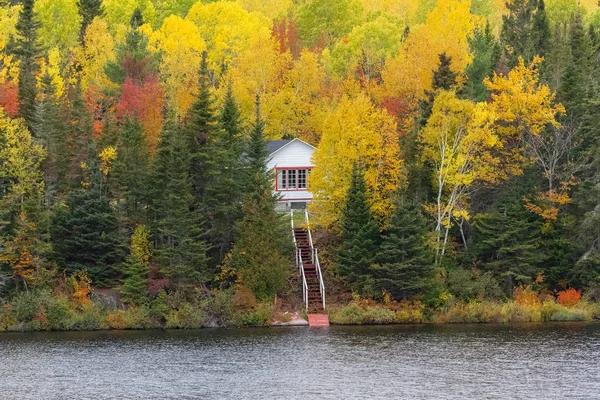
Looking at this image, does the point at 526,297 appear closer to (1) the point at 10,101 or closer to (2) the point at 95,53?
(1) the point at 10,101

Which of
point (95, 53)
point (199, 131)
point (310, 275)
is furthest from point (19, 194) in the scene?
point (95, 53)

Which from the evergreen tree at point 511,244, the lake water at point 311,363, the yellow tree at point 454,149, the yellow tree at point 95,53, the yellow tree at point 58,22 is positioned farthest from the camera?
the yellow tree at point 58,22

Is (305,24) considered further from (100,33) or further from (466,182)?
(466,182)

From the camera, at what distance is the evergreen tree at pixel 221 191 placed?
67.6m

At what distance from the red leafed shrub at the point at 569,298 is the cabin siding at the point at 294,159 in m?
20.0

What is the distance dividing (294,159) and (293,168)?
667mm

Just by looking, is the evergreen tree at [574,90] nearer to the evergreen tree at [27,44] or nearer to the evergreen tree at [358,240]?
the evergreen tree at [358,240]

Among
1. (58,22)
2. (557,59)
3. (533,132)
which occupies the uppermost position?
(58,22)

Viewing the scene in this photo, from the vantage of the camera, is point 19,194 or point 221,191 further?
point 221,191

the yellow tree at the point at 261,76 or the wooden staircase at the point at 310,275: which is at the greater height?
the yellow tree at the point at 261,76

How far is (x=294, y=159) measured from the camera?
77375mm

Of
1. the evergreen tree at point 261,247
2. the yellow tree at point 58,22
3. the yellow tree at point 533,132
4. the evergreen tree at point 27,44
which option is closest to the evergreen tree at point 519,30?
the yellow tree at point 533,132

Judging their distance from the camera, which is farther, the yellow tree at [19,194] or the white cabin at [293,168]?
the white cabin at [293,168]

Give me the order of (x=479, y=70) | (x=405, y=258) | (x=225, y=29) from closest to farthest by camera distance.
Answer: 1. (x=405, y=258)
2. (x=479, y=70)
3. (x=225, y=29)
